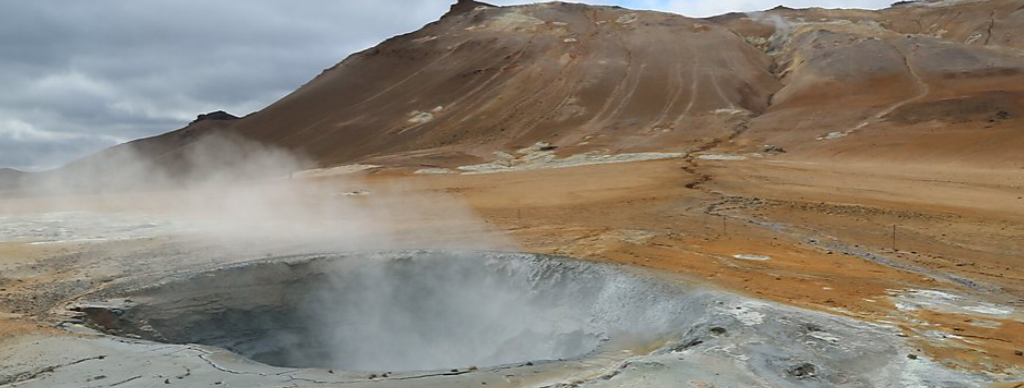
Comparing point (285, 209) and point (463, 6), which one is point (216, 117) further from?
point (285, 209)

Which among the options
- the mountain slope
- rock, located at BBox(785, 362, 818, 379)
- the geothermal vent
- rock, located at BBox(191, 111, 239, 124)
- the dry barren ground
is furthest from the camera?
rock, located at BBox(191, 111, 239, 124)

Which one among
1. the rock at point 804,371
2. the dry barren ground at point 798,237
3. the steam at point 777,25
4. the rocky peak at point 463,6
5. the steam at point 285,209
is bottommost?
the dry barren ground at point 798,237

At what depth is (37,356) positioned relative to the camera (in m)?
6.30

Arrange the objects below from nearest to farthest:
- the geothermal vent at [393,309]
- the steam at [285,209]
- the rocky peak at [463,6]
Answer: the geothermal vent at [393,309] < the steam at [285,209] < the rocky peak at [463,6]

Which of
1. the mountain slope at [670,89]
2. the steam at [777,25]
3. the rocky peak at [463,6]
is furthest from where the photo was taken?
the rocky peak at [463,6]

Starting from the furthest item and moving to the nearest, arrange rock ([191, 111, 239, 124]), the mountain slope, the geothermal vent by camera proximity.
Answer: rock ([191, 111, 239, 124])
the mountain slope
the geothermal vent

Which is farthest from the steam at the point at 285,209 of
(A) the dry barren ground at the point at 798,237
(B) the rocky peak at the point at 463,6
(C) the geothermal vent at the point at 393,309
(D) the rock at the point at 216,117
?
(B) the rocky peak at the point at 463,6

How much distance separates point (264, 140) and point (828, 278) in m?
43.4

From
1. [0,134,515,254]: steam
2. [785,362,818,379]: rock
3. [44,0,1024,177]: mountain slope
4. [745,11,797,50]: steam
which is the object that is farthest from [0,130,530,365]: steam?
[745,11,797,50]: steam

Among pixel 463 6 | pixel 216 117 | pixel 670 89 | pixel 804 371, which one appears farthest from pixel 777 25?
pixel 804 371

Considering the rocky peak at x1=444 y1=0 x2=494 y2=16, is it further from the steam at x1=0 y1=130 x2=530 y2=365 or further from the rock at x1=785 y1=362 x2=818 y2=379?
the rock at x1=785 y1=362 x2=818 y2=379

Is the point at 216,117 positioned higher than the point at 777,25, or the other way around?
the point at 777,25

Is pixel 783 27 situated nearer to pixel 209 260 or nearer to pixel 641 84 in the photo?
pixel 641 84

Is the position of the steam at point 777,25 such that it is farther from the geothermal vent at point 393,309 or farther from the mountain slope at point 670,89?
the geothermal vent at point 393,309
